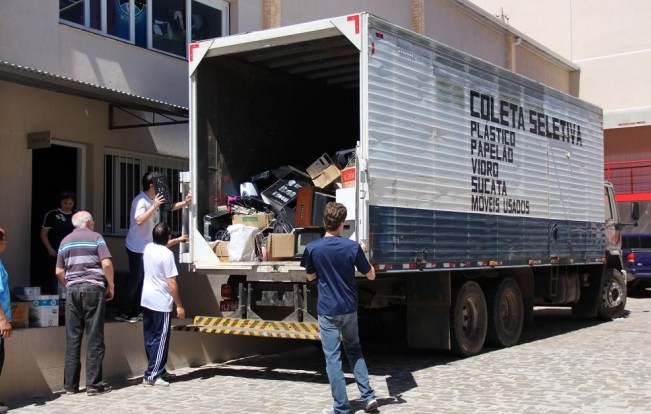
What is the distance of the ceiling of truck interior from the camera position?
30.9ft

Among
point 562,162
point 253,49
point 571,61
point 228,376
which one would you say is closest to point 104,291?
point 228,376

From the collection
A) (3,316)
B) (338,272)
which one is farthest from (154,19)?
(338,272)

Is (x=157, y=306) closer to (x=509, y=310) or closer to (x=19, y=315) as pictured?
(x=19, y=315)

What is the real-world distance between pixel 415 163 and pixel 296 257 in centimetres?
166

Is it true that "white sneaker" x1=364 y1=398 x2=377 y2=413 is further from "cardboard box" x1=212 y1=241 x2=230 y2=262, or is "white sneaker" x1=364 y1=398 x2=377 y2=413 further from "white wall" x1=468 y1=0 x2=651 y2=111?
"white wall" x1=468 y1=0 x2=651 y2=111

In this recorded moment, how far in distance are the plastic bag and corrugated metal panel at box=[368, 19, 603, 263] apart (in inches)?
60.0

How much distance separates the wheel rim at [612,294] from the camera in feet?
48.8

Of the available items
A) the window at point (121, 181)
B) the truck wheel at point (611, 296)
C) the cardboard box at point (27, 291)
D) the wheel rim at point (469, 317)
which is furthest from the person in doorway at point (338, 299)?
the truck wheel at point (611, 296)

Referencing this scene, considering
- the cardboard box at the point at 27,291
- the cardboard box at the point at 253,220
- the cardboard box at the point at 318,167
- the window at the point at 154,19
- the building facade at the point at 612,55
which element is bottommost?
the cardboard box at the point at 27,291

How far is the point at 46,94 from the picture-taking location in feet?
33.6

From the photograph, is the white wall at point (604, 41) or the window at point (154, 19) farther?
the white wall at point (604, 41)

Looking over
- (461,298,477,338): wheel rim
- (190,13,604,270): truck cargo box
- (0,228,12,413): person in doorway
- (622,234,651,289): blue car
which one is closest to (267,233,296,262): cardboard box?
(190,13,604,270): truck cargo box

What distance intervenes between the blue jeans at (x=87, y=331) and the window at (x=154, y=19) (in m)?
4.03

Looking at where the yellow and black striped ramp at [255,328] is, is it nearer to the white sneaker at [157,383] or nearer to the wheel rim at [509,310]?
the white sneaker at [157,383]
